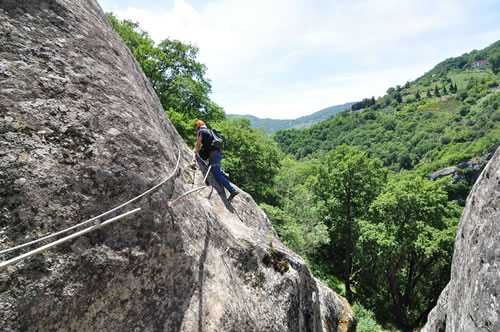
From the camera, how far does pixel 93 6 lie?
4.92 m

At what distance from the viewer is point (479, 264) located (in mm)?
6363

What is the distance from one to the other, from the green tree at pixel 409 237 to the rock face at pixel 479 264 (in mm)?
12378

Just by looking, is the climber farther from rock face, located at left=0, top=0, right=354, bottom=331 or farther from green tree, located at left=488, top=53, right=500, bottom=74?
green tree, located at left=488, top=53, right=500, bottom=74

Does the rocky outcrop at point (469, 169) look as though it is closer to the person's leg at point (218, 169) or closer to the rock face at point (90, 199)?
the person's leg at point (218, 169)

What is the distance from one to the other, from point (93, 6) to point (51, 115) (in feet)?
10.5

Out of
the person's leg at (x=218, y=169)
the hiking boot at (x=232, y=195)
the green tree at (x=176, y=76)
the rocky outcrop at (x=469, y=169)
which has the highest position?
the green tree at (x=176, y=76)

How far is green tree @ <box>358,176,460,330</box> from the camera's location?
19.3 metres

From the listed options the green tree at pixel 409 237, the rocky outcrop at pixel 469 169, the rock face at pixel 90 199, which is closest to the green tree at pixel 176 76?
the rock face at pixel 90 199

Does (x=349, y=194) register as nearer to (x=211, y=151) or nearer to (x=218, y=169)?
(x=218, y=169)

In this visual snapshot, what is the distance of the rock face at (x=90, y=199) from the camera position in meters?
A: 2.63

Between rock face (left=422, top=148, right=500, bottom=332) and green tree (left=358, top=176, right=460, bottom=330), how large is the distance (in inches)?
487

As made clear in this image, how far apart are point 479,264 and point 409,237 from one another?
15.9m

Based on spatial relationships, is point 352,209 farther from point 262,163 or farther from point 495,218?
point 495,218

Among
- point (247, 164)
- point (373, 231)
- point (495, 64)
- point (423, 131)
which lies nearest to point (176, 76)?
point (247, 164)
